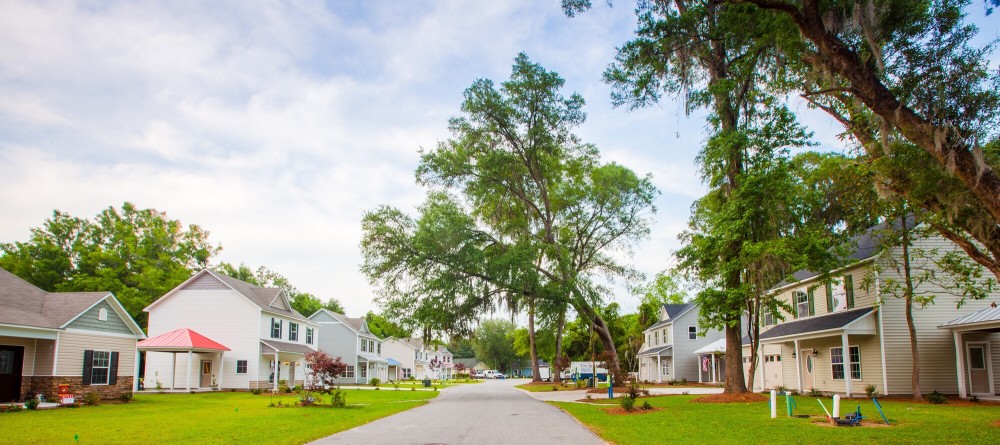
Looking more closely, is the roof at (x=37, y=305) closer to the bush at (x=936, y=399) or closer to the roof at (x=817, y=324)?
the roof at (x=817, y=324)

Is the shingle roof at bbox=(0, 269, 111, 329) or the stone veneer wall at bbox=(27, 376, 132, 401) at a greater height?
the shingle roof at bbox=(0, 269, 111, 329)

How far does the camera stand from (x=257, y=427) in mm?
13516

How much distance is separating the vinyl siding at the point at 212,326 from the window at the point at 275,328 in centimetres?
224

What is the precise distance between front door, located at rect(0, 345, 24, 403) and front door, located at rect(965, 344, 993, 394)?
106 feet

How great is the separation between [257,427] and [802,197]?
18.1 m

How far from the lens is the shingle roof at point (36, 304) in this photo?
65.6ft

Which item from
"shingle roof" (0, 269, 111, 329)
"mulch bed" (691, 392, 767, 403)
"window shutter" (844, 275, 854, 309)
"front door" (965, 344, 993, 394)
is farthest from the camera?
"window shutter" (844, 275, 854, 309)

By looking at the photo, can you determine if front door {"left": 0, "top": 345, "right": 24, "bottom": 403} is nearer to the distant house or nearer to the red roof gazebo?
the distant house

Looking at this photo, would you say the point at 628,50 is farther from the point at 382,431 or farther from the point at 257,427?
the point at 257,427

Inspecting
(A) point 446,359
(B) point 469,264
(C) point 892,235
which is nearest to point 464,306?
(B) point 469,264

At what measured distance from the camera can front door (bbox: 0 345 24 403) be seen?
2025cm

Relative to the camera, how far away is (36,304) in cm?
2189

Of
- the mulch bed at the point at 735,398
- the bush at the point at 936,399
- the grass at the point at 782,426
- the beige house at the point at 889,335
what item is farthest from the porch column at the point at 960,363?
the mulch bed at the point at 735,398

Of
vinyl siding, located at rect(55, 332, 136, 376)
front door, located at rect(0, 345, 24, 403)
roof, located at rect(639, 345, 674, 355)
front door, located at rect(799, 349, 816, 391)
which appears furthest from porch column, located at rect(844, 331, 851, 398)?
front door, located at rect(0, 345, 24, 403)
